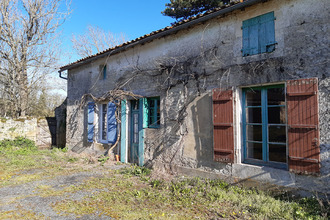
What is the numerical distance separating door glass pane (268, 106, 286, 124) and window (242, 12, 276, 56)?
3.67 feet

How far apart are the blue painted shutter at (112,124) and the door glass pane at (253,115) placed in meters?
4.53

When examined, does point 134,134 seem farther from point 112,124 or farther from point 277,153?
point 277,153

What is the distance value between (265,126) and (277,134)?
0.84 feet

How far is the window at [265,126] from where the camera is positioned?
4359mm

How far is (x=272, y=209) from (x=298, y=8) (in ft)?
11.3

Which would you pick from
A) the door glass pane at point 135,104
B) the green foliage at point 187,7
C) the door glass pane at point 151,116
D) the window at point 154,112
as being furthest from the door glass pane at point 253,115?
the green foliage at point 187,7

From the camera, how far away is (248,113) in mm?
4836

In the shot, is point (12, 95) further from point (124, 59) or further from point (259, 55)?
point (259, 55)

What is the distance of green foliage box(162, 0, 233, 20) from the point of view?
1304 centimetres

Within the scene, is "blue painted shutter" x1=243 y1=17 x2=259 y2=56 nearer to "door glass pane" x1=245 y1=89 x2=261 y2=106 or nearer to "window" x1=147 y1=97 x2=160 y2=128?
"door glass pane" x1=245 y1=89 x2=261 y2=106

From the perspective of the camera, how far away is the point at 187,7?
524 inches

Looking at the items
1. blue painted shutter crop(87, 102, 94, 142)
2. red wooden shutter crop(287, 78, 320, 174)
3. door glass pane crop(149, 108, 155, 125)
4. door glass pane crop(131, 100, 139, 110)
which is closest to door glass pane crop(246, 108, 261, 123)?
red wooden shutter crop(287, 78, 320, 174)

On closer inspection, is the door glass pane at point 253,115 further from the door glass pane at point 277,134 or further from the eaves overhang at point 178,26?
the eaves overhang at point 178,26

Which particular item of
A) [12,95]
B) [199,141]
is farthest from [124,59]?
[12,95]
